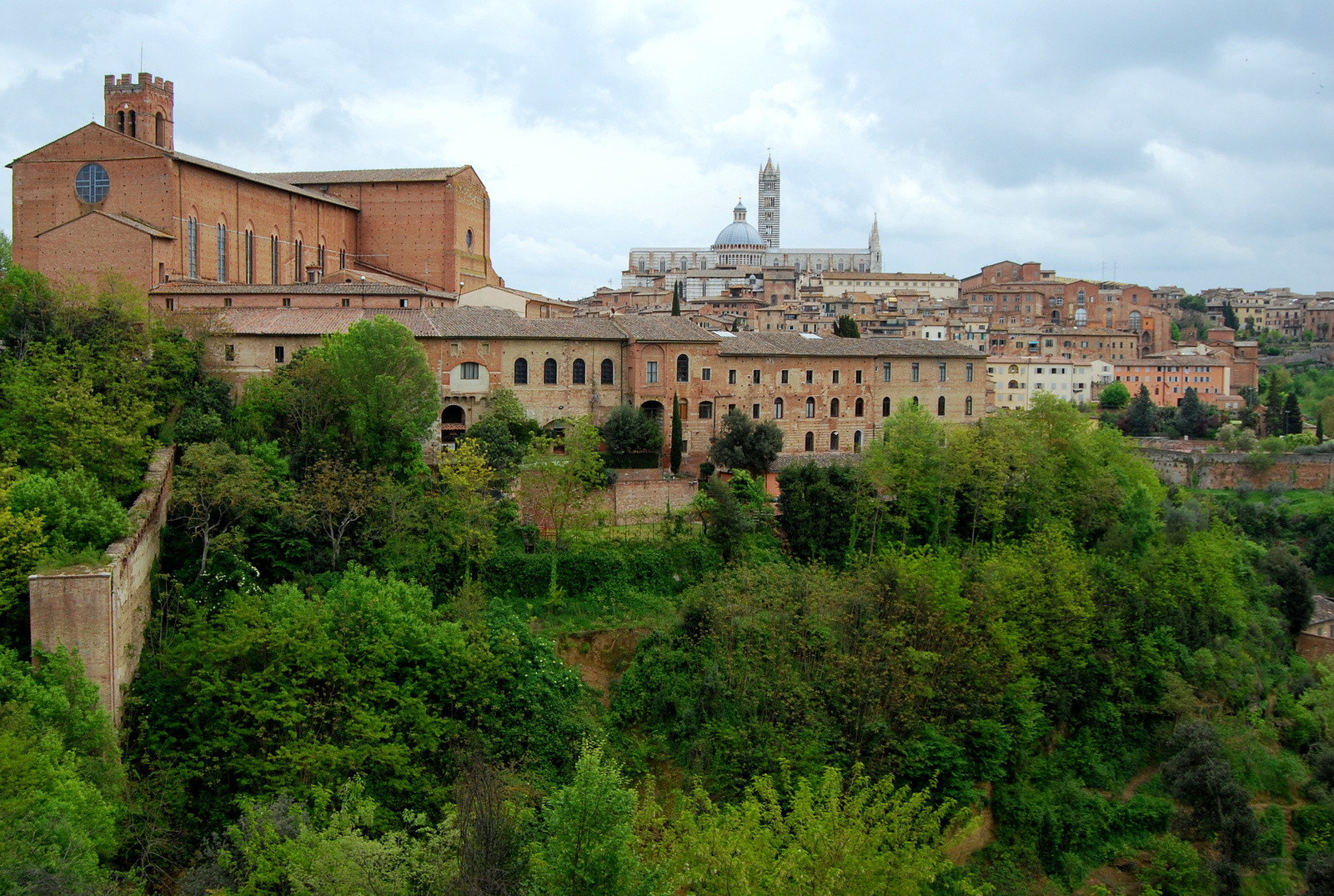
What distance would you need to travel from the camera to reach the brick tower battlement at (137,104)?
34.7 metres

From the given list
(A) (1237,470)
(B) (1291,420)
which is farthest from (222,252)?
(B) (1291,420)

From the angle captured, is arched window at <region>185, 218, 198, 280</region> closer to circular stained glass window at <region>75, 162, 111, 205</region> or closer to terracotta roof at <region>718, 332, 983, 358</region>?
circular stained glass window at <region>75, 162, 111, 205</region>

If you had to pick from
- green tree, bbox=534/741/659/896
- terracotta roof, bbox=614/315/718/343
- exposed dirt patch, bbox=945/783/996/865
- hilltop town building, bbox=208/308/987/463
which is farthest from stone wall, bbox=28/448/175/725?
terracotta roof, bbox=614/315/718/343

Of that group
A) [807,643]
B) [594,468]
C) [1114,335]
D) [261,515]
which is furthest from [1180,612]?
[1114,335]

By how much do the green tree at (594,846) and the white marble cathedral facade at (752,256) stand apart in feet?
253

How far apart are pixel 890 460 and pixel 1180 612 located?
7.62 m

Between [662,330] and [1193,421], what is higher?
[662,330]

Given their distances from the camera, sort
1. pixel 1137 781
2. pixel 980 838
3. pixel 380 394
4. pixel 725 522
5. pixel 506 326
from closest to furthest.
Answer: pixel 980 838
pixel 1137 781
pixel 380 394
pixel 725 522
pixel 506 326

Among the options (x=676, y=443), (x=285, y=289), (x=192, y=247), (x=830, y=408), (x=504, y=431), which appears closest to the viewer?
(x=504, y=431)

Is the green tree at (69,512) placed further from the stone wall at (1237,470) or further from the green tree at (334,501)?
the stone wall at (1237,470)

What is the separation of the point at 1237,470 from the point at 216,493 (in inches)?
1693

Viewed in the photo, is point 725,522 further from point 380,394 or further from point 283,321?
point 283,321

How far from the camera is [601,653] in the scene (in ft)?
74.5

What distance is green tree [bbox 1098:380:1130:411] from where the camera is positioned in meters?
58.1
